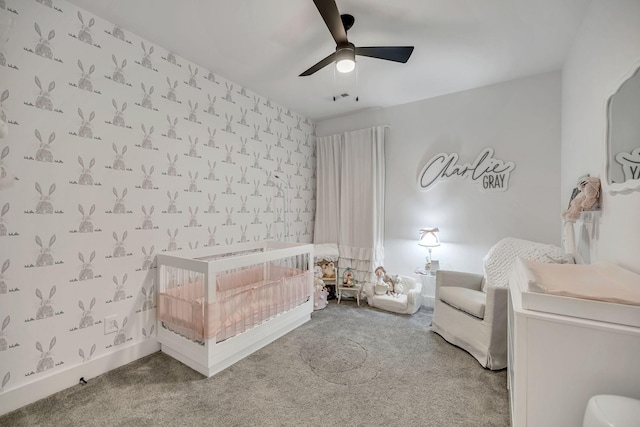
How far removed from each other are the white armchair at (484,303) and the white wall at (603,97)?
0.62 meters

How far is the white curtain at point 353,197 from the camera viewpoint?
140 inches

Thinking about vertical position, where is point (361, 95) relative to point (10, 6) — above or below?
above

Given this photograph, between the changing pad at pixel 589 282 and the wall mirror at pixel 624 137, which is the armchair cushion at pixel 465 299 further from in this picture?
the wall mirror at pixel 624 137

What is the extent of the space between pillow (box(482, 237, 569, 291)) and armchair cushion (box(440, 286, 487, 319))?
0.43ft

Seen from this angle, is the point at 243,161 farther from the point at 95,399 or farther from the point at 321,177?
the point at 95,399

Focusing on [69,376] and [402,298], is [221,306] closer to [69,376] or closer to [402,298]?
[69,376]

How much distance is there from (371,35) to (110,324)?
2969 mm

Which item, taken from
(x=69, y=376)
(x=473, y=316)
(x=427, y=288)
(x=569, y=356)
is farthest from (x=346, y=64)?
(x=69, y=376)

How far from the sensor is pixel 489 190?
2.91 metres

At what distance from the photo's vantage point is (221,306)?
6.49 feet

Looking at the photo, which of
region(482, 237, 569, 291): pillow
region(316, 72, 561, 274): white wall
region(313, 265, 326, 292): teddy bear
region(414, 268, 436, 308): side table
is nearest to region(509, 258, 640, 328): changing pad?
region(482, 237, 569, 291): pillow

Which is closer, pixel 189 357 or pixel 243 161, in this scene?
pixel 189 357

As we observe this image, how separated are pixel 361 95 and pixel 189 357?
3.14 meters

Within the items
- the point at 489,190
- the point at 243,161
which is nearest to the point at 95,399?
the point at 243,161
